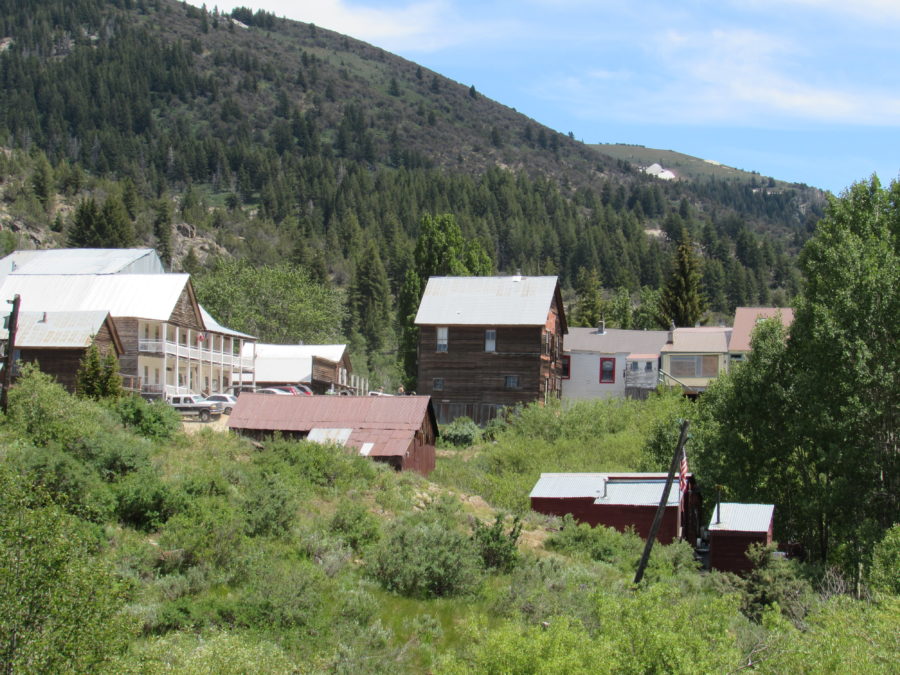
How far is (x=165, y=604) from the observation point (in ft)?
82.8

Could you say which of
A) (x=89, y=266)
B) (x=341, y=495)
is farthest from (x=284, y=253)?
(x=341, y=495)

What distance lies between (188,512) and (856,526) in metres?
22.5

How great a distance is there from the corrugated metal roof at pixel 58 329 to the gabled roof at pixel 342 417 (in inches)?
308

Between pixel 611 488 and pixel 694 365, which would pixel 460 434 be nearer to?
pixel 694 365

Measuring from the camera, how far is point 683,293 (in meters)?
82.6

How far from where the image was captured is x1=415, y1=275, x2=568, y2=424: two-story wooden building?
6147 centimetres

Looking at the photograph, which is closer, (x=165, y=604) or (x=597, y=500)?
(x=165, y=604)

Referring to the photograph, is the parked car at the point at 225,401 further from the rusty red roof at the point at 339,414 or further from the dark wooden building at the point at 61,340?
the dark wooden building at the point at 61,340

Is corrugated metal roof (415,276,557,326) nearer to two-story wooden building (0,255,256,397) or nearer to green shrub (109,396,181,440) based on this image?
two-story wooden building (0,255,256,397)

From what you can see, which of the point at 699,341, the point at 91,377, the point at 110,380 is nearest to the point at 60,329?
the point at 91,377

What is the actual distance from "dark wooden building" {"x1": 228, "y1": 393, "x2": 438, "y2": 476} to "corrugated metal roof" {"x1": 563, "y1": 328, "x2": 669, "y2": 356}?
71.7ft

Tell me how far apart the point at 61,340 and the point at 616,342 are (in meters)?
36.3

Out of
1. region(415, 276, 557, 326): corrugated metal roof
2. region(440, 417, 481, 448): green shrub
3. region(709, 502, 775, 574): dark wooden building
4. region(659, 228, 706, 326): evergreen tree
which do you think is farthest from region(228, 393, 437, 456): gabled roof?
region(659, 228, 706, 326): evergreen tree

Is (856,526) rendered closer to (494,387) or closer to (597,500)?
(597,500)
